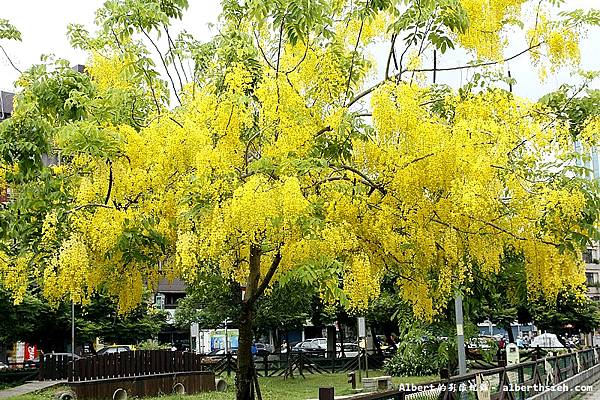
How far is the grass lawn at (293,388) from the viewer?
53.2 ft

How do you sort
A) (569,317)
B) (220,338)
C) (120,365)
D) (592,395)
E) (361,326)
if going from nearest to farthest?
(592,395) < (120,365) < (361,326) < (569,317) < (220,338)

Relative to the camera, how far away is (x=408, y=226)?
6129 mm

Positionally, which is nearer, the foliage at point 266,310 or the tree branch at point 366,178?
the tree branch at point 366,178

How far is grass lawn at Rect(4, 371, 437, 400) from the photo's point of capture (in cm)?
1620

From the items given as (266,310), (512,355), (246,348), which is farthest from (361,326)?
(246,348)

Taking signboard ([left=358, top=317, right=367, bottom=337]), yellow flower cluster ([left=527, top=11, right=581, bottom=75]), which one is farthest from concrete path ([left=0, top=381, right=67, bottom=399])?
yellow flower cluster ([left=527, top=11, right=581, bottom=75])

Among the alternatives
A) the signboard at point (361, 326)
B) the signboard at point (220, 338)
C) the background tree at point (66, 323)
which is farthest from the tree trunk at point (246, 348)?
the signboard at point (220, 338)

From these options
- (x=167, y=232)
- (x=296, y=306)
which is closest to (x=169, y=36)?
(x=167, y=232)

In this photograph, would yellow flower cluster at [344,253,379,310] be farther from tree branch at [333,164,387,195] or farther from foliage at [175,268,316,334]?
foliage at [175,268,316,334]

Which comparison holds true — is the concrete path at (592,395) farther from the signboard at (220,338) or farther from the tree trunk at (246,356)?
the signboard at (220,338)

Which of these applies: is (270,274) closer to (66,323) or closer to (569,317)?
(66,323)

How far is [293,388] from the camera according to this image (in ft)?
67.1

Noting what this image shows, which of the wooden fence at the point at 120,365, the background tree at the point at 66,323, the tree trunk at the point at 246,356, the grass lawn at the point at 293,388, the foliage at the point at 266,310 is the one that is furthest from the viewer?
the foliage at the point at 266,310

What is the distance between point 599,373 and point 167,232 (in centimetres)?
1937
